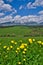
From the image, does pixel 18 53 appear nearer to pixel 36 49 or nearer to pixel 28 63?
pixel 28 63

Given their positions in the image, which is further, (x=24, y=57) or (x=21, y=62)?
(x=24, y=57)

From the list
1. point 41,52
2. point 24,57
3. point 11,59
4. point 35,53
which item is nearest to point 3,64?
point 11,59

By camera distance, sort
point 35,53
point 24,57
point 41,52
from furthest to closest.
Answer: point 41,52, point 35,53, point 24,57

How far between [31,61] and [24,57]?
0.50 meters

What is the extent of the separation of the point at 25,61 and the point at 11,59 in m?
0.58

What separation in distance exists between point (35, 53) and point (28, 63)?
1013mm

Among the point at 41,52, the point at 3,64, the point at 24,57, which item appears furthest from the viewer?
the point at 41,52

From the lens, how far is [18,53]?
24.9 feet

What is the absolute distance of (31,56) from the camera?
25.0 ft

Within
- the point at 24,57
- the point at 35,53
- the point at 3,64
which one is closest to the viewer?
the point at 3,64

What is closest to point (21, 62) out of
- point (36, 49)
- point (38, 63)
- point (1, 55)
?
point (38, 63)

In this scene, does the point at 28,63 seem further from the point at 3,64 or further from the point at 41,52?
the point at 41,52

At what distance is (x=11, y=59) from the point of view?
7.37 meters

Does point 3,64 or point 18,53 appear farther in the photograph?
point 18,53
